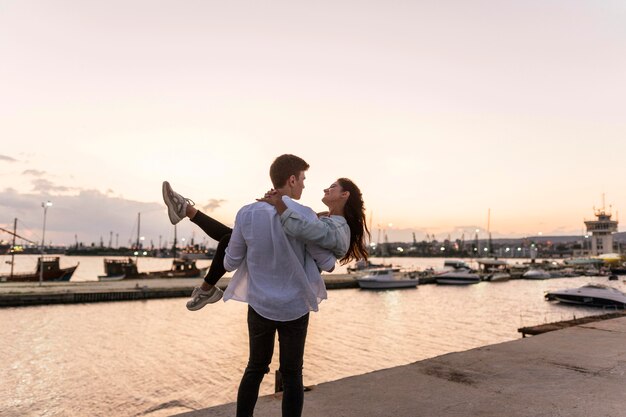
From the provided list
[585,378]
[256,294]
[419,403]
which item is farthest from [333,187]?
[585,378]

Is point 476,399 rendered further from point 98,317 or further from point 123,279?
point 123,279

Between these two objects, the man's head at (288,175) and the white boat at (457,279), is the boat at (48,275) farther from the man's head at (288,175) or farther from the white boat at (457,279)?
the man's head at (288,175)

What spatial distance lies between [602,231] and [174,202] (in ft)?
510

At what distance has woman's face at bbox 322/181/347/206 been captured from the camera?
2791mm

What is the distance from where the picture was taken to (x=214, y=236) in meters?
3.04

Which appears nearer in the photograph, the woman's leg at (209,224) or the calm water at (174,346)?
the woman's leg at (209,224)

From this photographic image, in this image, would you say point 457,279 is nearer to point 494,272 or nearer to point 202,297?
point 494,272

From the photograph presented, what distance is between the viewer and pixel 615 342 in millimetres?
7293

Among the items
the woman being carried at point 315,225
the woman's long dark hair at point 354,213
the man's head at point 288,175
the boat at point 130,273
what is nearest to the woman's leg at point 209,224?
the woman being carried at point 315,225

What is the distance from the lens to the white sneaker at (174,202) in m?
2.95

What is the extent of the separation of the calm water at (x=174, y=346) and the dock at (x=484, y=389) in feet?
30.2

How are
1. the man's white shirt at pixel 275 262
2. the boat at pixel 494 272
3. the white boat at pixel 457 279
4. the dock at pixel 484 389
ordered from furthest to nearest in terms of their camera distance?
1. the boat at pixel 494 272
2. the white boat at pixel 457 279
3. the dock at pixel 484 389
4. the man's white shirt at pixel 275 262

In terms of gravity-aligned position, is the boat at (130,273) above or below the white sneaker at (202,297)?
below

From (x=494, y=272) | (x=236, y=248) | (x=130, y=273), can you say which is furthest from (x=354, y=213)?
(x=494, y=272)
